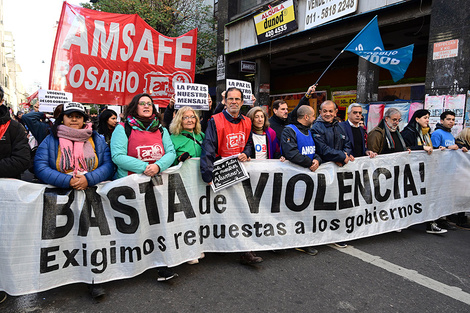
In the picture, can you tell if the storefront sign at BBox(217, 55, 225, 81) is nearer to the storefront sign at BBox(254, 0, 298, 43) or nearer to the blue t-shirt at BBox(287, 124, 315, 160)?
the storefront sign at BBox(254, 0, 298, 43)

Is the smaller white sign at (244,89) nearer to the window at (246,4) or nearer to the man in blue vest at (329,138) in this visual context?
the man in blue vest at (329,138)

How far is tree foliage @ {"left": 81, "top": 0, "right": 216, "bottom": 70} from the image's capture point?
13.6 m

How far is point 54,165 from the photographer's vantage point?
3.23 meters

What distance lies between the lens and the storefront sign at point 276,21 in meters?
11.5

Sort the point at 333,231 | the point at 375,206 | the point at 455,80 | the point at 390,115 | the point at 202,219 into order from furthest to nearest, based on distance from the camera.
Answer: the point at 455,80, the point at 390,115, the point at 375,206, the point at 333,231, the point at 202,219

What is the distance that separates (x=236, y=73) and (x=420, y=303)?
1364 cm

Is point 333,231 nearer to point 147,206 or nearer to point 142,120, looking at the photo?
point 147,206

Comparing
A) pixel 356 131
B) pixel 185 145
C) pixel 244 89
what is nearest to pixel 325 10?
pixel 356 131

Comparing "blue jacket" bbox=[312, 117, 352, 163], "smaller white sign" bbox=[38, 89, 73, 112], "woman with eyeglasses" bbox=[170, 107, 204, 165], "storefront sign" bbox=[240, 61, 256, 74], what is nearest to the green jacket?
"woman with eyeglasses" bbox=[170, 107, 204, 165]

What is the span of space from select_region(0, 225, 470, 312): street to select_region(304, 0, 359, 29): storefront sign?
7.60m

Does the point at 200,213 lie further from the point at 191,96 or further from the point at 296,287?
the point at 191,96

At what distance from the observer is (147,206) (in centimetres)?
344

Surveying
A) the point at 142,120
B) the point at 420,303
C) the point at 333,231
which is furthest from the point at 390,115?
the point at 142,120

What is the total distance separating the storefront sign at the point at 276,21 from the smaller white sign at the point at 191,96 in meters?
8.03
